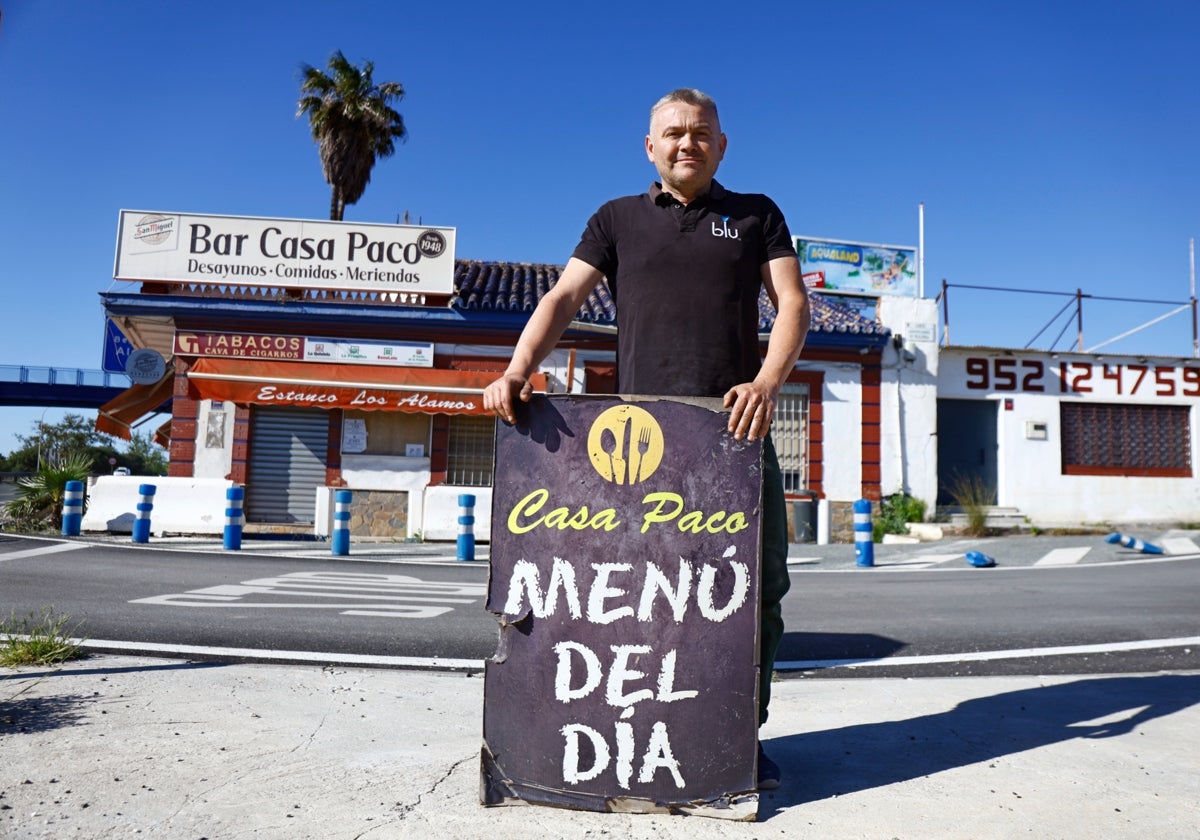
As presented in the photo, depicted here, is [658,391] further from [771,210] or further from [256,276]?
[256,276]

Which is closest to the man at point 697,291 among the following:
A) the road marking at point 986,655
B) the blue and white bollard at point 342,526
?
the road marking at point 986,655

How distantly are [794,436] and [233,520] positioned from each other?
11013 millimetres

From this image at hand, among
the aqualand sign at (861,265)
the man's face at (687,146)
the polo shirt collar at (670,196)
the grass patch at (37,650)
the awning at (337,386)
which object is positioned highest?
the aqualand sign at (861,265)

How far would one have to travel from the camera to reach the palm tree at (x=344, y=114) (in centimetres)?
2355

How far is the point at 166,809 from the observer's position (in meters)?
2.11

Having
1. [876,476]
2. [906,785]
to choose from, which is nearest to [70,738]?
[906,785]

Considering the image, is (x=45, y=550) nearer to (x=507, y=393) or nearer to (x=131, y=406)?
(x=131, y=406)

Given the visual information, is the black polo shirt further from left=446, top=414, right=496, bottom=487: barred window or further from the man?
left=446, top=414, right=496, bottom=487: barred window

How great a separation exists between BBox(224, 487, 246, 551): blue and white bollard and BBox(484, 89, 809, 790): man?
1013 cm

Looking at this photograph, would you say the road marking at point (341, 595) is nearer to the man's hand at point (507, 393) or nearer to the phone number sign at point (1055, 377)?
the man's hand at point (507, 393)

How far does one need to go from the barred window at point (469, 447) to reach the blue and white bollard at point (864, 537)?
324 inches

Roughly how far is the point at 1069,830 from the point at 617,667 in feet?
3.88

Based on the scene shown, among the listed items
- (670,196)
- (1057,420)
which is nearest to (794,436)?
(1057,420)

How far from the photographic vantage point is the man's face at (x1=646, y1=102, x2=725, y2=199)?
2533 millimetres
